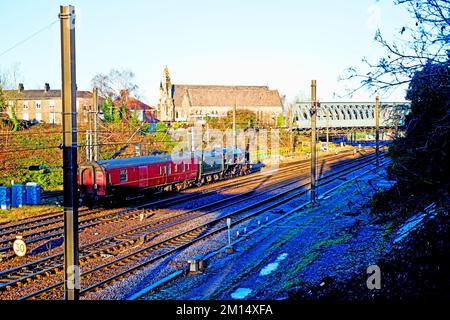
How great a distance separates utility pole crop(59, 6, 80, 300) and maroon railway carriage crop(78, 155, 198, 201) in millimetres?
14777

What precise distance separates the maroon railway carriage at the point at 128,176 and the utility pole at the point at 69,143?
14777 millimetres

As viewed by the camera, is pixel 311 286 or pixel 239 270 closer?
pixel 311 286

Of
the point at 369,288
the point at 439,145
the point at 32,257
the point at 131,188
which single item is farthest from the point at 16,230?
the point at 439,145

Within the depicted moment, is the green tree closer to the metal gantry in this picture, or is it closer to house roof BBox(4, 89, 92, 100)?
the metal gantry

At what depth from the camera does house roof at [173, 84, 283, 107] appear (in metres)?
114

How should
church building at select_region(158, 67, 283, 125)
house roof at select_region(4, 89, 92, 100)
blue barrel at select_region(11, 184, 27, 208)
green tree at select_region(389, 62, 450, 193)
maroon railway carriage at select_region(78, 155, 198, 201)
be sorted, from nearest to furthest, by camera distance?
green tree at select_region(389, 62, 450, 193)
maroon railway carriage at select_region(78, 155, 198, 201)
blue barrel at select_region(11, 184, 27, 208)
house roof at select_region(4, 89, 92, 100)
church building at select_region(158, 67, 283, 125)

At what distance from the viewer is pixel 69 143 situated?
8.60 metres

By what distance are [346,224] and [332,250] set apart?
4.42 metres

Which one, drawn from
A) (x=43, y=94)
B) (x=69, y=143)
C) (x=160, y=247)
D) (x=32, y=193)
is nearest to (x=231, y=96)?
(x=43, y=94)

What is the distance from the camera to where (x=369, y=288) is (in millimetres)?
9367

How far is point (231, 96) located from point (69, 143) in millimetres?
108129

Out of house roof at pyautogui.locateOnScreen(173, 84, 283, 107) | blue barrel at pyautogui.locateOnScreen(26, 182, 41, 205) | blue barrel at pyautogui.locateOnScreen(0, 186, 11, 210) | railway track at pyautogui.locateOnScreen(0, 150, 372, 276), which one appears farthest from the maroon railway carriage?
house roof at pyautogui.locateOnScreen(173, 84, 283, 107)

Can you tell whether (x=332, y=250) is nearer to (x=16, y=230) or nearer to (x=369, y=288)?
(x=369, y=288)

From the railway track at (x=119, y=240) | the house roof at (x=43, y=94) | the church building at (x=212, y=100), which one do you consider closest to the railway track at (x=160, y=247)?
the railway track at (x=119, y=240)
